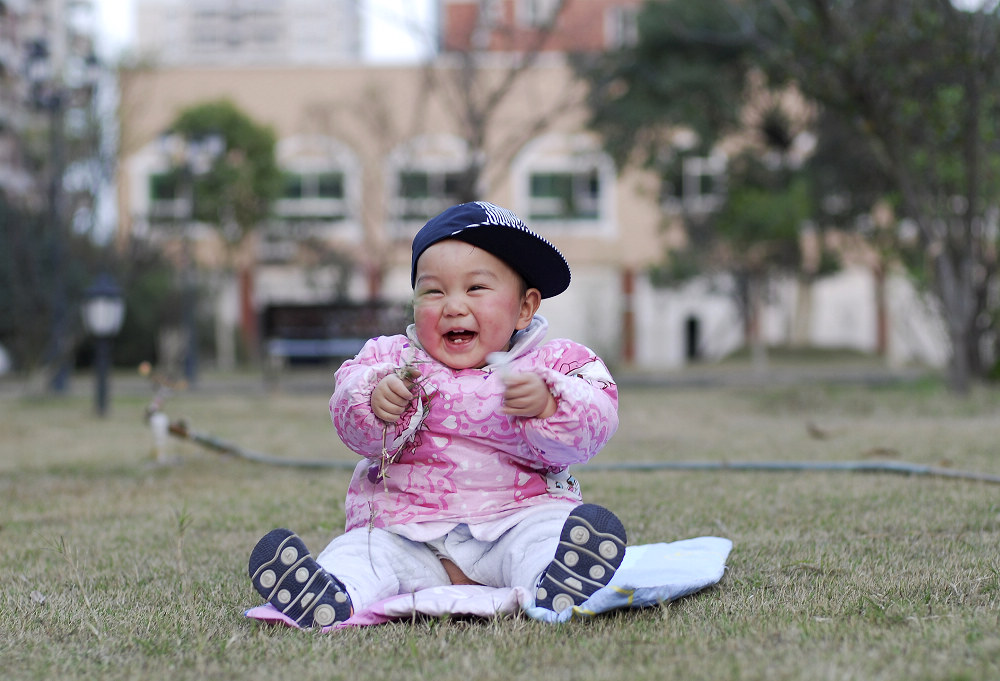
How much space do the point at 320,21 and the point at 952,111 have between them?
3687 inches

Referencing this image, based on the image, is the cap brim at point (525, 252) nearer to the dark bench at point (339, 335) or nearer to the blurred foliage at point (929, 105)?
the blurred foliage at point (929, 105)

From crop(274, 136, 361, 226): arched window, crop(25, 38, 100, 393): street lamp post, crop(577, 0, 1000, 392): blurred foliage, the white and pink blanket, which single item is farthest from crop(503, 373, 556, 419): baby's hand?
crop(274, 136, 361, 226): arched window

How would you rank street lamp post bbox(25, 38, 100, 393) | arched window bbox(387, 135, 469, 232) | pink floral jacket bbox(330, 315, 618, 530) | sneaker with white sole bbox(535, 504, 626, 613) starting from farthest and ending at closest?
arched window bbox(387, 135, 469, 232) → street lamp post bbox(25, 38, 100, 393) → pink floral jacket bbox(330, 315, 618, 530) → sneaker with white sole bbox(535, 504, 626, 613)

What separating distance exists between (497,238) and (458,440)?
432 millimetres

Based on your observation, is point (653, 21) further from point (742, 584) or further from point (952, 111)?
point (742, 584)

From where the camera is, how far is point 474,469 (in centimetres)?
242

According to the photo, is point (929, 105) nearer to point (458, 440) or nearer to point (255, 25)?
point (458, 440)

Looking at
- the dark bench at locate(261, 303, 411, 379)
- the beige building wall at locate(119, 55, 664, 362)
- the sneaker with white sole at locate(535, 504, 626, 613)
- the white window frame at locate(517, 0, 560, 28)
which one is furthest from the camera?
the beige building wall at locate(119, 55, 664, 362)

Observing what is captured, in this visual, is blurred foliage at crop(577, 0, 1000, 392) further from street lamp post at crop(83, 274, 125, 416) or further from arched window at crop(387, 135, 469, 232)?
arched window at crop(387, 135, 469, 232)

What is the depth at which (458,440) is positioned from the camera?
2.43 m

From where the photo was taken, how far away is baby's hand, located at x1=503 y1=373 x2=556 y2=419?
2178mm

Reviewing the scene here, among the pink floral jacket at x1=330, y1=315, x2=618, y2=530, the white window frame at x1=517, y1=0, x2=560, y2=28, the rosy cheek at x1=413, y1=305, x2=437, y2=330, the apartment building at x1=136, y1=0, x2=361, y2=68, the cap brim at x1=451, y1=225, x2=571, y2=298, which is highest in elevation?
the apartment building at x1=136, y1=0, x2=361, y2=68

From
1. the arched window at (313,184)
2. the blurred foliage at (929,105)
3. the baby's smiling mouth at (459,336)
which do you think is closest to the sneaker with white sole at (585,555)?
the baby's smiling mouth at (459,336)

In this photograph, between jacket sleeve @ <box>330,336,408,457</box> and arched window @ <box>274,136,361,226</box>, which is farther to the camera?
arched window @ <box>274,136,361,226</box>
